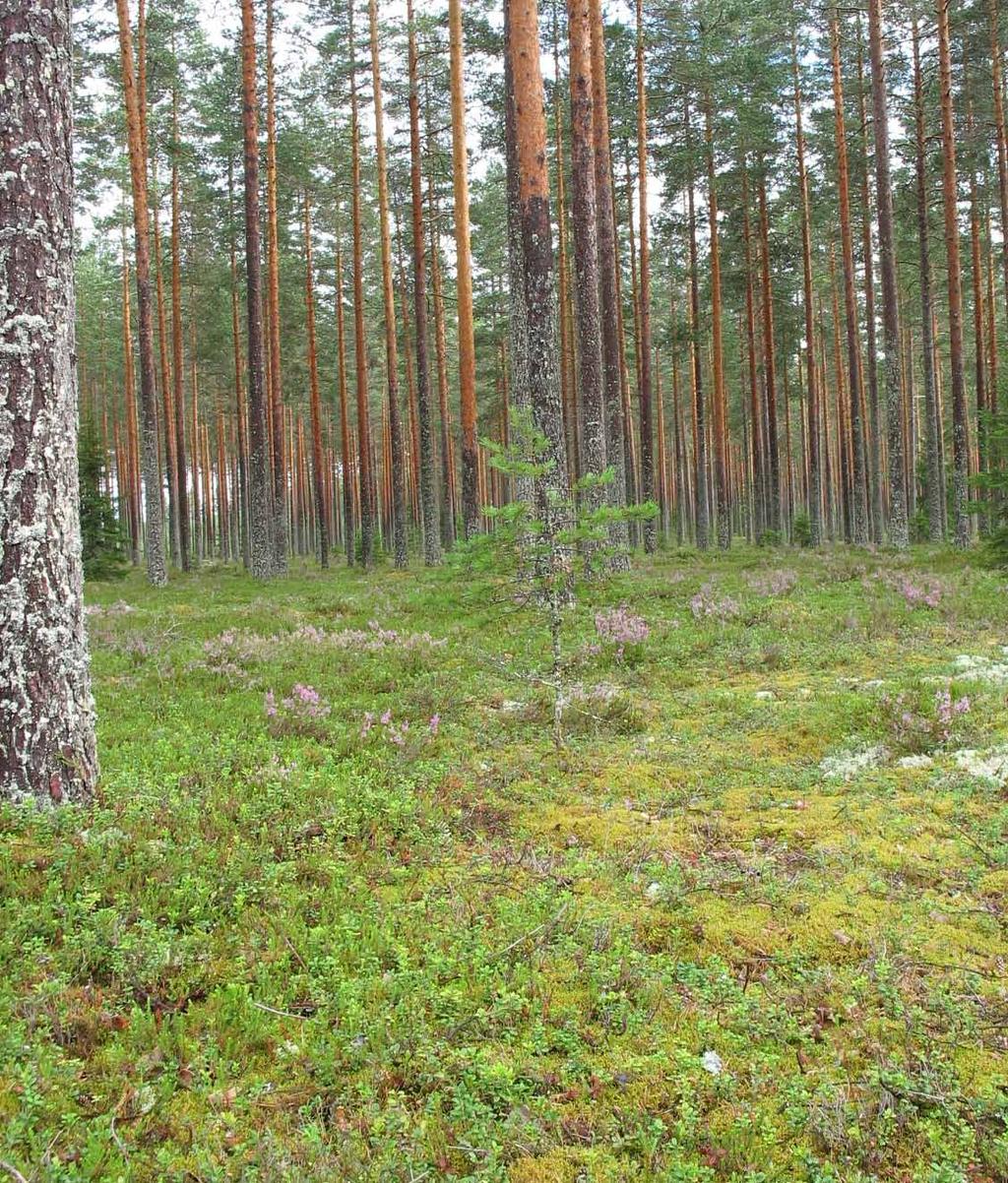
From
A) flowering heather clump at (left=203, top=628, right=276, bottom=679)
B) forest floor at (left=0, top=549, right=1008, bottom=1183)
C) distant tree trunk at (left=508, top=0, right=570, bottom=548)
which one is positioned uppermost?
distant tree trunk at (left=508, top=0, right=570, bottom=548)

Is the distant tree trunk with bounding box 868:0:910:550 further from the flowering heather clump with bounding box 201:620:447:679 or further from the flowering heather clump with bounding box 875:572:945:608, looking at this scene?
the flowering heather clump with bounding box 201:620:447:679

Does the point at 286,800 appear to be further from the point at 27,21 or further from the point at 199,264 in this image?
the point at 199,264

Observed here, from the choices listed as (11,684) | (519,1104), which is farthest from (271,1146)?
(11,684)

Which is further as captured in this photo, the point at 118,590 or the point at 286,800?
the point at 118,590

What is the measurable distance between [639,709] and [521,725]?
1104 mm

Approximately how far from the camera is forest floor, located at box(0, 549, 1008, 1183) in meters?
2.37

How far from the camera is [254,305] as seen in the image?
67.8ft

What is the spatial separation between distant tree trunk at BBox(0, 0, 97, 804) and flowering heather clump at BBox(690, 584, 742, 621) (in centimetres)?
821

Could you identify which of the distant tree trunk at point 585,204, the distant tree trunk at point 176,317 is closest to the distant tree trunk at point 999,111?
the distant tree trunk at point 585,204

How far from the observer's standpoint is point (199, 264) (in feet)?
101

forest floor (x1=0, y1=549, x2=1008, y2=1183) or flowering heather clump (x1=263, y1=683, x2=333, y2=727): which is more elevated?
flowering heather clump (x1=263, y1=683, x2=333, y2=727)

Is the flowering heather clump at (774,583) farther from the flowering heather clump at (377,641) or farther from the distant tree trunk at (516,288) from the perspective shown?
the flowering heather clump at (377,641)

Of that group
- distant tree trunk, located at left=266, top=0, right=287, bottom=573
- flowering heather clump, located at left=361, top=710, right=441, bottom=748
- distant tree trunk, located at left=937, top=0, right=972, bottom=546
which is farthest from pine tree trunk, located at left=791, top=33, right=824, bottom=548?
flowering heather clump, located at left=361, top=710, right=441, bottom=748

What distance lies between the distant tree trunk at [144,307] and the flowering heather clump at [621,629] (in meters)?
15.1
